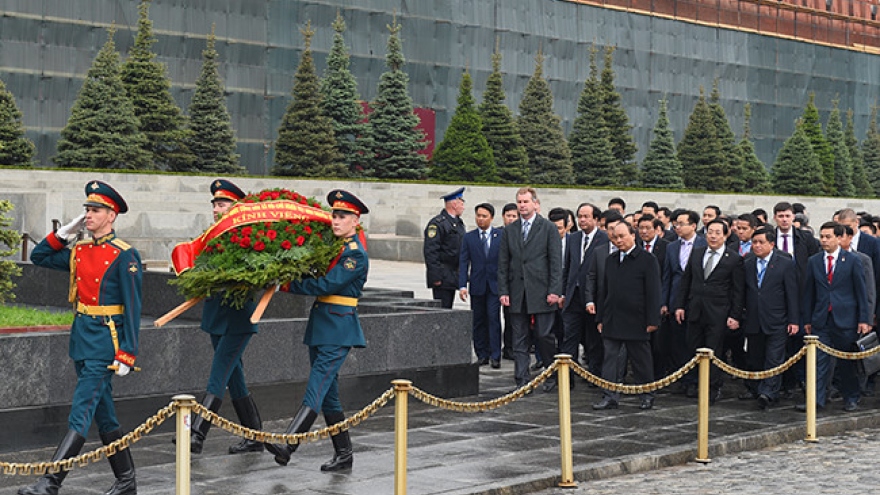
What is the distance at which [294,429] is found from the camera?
792 centimetres

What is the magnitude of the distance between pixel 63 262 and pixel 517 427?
3786 mm

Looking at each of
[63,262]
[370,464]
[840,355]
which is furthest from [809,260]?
[63,262]

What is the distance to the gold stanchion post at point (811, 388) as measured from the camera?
1028 cm

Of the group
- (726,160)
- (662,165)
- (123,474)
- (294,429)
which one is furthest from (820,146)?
(123,474)

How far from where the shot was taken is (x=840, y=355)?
439 inches

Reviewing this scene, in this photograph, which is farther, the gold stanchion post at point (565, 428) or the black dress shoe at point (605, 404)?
the black dress shoe at point (605, 404)

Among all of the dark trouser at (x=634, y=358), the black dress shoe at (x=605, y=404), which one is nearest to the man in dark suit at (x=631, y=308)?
the dark trouser at (x=634, y=358)

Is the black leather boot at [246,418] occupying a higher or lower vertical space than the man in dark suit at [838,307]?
lower

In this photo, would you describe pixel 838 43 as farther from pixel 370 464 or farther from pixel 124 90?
pixel 370 464

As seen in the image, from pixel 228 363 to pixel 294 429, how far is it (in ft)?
2.73

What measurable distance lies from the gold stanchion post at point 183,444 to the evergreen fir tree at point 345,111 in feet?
100

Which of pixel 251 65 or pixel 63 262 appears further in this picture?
pixel 251 65

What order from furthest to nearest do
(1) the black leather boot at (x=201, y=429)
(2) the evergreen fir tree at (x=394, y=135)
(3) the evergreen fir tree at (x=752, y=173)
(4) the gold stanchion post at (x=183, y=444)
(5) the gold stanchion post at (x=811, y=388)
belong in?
1. (3) the evergreen fir tree at (x=752, y=173)
2. (2) the evergreen fir tree at (x=394, y=135)
3. (5) the gold stanchion post at (x=811, y=388)
4. (1) the black leather boot at (x=201, y=429)
5. (4) the gold stanchion post at (x=183, y=444)

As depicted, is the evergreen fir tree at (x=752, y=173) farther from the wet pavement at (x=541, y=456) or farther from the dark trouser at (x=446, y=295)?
the wet pavement at (x=541, y=456)
